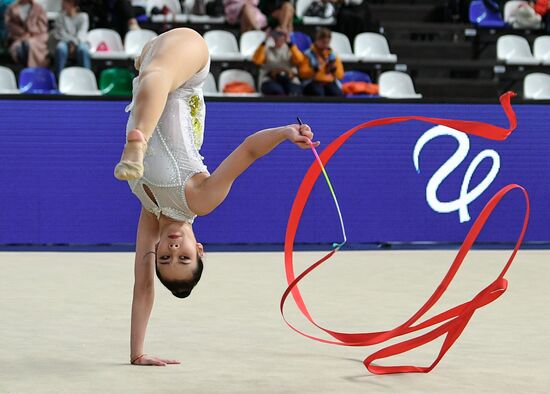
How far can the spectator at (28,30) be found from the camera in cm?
1167

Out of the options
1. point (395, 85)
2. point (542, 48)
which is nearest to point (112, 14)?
point (395, 85)

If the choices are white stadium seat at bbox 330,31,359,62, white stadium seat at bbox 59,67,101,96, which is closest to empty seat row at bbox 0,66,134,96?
white stadium seat at bbox 59,67,101,96

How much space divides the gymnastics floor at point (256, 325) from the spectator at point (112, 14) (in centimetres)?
357

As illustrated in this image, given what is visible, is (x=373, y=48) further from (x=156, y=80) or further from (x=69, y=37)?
(x=156, y=80)

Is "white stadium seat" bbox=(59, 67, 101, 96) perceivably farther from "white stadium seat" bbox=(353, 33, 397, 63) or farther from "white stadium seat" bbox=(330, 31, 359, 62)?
"white stadium seat" bbox=(353, 33, 397, 63)

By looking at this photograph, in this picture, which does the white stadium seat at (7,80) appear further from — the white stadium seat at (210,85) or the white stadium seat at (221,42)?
the white stadium seat at (221,42)

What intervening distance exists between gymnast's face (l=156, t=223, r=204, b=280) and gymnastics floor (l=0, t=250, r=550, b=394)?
45 centimetres

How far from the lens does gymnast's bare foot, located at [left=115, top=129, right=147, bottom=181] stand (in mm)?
3854

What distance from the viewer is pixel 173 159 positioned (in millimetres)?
4824

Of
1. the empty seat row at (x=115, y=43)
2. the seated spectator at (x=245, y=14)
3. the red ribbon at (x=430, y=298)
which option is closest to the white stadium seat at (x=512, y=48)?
the seated spectator at (x=245, y=14)

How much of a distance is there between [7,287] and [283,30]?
502 centimetres

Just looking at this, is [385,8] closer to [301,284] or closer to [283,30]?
[283,30]

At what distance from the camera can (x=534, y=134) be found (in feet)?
34.6

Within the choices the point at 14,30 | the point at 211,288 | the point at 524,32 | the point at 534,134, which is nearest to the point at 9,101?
the point at 14,30
